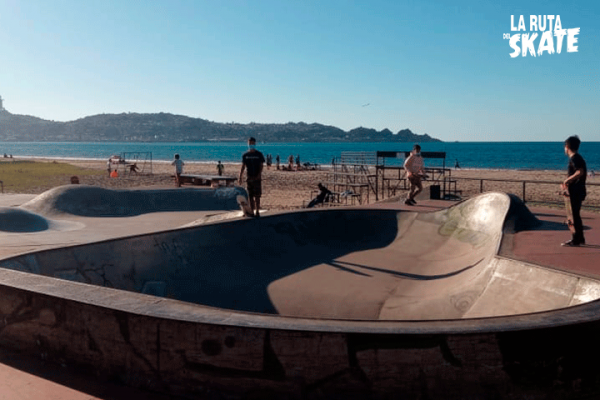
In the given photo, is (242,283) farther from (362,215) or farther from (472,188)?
(472,188)

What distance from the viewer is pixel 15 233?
1125 cm

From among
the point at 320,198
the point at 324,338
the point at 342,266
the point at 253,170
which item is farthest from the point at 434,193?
the point at 324,338

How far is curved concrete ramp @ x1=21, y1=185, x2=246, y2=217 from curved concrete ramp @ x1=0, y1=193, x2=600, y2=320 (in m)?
6.35

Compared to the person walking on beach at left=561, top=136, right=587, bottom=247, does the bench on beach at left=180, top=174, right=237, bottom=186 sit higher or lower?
lower

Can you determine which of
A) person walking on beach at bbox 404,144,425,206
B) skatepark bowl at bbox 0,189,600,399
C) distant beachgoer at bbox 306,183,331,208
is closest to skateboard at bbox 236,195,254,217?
skatepark bowl at bbox 0,189,600,399

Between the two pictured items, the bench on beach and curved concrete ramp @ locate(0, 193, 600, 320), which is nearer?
curved concrete ramp @ locate(0, 193, 600, 320)

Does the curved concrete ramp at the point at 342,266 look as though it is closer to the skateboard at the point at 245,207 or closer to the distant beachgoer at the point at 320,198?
the skateboard at the point at 245,207

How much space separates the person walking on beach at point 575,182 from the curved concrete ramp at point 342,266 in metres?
1.09

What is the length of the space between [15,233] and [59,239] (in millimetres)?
1138

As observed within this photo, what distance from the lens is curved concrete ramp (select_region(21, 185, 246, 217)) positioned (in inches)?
585

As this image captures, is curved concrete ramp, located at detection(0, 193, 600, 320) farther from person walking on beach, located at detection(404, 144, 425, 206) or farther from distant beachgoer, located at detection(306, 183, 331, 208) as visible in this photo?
distant beachgoer, located at detection(306, 183, 331, 208)

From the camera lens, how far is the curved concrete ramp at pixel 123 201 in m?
14.9

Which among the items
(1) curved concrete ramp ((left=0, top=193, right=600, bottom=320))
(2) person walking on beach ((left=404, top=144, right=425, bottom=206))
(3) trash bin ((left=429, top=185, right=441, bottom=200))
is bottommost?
(1) curved concrete ramp ((left=0, top=193, right=600, bottom=320))

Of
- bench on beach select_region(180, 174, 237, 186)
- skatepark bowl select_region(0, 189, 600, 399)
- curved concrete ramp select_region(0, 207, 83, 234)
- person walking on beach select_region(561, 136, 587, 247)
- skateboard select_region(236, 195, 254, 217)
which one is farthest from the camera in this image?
bench on beach select_region(180, 174, 237, 186)
